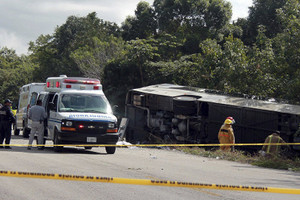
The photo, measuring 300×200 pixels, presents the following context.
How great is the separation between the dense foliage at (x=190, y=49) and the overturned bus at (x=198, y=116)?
323cm

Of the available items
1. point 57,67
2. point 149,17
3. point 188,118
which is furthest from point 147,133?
point 57,67

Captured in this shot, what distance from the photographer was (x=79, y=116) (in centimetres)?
1647

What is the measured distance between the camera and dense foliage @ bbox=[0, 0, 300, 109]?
2562 centimetres

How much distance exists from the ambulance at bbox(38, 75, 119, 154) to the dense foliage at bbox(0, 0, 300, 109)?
996cm

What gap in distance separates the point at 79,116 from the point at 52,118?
5.64 feet

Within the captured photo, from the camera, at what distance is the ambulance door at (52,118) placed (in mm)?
17266

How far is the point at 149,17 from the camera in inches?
1949

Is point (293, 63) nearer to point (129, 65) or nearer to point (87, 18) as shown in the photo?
point (129, 65)

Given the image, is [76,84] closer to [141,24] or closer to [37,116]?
[37,116]

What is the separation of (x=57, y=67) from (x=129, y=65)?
21.7 metres

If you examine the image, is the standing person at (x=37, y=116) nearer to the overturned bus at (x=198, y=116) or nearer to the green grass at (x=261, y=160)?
the green grass at (x=261, y=160)

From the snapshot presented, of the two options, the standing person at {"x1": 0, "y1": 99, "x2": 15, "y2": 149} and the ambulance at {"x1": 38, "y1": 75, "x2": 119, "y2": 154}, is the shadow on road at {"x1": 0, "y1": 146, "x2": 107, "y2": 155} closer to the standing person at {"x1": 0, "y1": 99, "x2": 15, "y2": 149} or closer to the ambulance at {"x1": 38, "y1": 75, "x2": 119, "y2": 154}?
the ambulance at {"x1": 38, "y1": 75, "x2": 119, "y2": 154}

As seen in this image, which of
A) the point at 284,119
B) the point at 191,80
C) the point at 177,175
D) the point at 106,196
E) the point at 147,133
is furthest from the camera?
the point at 191,80

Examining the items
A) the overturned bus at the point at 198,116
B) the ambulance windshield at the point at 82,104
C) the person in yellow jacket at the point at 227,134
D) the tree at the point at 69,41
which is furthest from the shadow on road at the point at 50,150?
the tree at the point at 69,41
